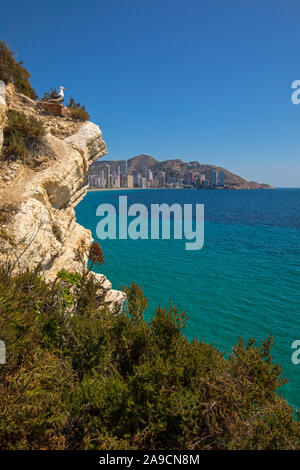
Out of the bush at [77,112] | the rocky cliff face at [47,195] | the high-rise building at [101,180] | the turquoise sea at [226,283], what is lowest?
the turquoise sea at [226,283]

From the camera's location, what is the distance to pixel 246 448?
10.5ft

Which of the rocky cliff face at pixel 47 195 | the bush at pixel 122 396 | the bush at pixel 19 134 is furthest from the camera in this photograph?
the bush at pixel 19 134

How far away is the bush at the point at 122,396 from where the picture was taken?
3320 millimetres

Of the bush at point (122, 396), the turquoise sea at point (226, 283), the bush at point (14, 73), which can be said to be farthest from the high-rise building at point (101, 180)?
the bush at point (122, 396)

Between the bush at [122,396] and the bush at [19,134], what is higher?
the bush at [19,134]

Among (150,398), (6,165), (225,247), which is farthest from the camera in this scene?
(225,247)

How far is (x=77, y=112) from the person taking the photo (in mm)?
11195

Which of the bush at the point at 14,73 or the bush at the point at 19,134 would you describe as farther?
the bush at the point at 14,73

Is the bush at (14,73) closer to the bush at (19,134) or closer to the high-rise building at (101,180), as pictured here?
the bush at (19,134)

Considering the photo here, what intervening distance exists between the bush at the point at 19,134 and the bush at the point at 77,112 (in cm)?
269

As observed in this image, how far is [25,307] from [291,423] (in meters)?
5.65

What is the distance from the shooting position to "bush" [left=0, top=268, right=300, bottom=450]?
131 inches
